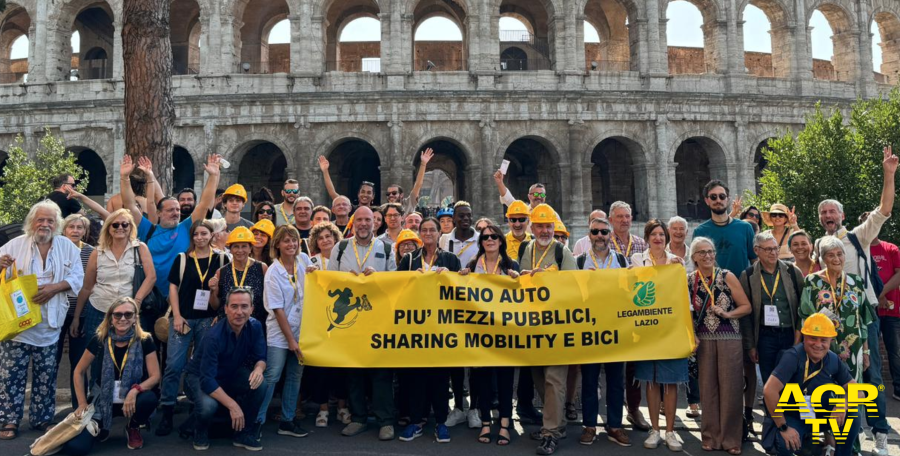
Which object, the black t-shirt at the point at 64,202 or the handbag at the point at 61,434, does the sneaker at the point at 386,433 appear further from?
the black t-shirt at the point at 64,202

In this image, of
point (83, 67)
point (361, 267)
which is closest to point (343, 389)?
point (361, 267)

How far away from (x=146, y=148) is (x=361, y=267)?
20.6 ft

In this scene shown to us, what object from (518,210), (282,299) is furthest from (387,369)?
(518,210)

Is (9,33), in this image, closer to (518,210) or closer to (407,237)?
(407,237)

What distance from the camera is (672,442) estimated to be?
582 centimetres

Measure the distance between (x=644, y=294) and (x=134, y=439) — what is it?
5656 millimetres

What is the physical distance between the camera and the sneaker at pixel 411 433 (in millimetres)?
6141

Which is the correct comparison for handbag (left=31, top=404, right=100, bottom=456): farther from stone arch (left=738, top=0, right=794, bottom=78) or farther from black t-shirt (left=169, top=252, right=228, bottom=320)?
stone arch (left=738, top=0, right=794, bottom=78)

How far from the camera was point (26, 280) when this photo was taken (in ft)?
20.2

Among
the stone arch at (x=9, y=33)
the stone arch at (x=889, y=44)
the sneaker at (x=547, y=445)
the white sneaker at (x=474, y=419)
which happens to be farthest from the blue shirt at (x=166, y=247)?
the stone arch at (x=889, y=44)

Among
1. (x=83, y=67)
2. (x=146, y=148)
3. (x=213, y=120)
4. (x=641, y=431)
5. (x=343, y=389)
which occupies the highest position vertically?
(x=83, y=67)

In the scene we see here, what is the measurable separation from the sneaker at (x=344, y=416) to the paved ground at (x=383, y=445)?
196 mm

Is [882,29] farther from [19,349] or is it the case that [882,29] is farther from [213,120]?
[19,349]

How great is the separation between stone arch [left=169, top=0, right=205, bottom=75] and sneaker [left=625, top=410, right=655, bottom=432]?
83.9 feet
